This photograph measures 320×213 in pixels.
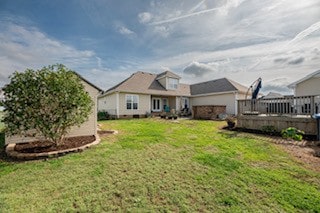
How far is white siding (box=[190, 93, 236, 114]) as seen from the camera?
19.8 metres

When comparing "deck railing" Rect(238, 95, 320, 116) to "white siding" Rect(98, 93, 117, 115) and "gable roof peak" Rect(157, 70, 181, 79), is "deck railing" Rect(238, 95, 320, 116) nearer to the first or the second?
"gable roof peak" Rect(157, 70, 181, 79)

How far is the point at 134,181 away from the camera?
3600 mm

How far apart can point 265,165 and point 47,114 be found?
725 cm

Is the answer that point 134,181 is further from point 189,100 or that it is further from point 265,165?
point 189,100

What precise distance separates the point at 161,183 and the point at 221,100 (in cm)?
1951

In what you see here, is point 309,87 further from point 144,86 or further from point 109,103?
point 109,103

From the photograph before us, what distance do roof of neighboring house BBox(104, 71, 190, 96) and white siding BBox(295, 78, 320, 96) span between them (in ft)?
42.2

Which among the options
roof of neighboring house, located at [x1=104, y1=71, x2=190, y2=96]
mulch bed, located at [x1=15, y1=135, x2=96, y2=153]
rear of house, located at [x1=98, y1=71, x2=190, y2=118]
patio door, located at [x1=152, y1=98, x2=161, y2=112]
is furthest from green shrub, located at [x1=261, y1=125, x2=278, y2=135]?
patio door, located at [x1=152, y1=98, x2=161, y2=112]

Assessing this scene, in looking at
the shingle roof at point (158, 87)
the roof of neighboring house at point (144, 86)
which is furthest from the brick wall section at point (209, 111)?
the roof of neighboring house at point (144, 86)

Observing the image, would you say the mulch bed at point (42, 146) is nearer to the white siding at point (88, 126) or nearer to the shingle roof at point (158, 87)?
the white siding at point (88, 126)

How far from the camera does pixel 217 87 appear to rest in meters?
22.3

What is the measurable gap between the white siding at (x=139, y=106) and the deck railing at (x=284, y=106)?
11544 millimetres

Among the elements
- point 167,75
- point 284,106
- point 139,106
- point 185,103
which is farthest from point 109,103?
point 284,106

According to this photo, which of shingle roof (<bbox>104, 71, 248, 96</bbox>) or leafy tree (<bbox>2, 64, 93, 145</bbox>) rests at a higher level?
shingle roof (<bbox>104, 71, 248, 96</bbox>)
